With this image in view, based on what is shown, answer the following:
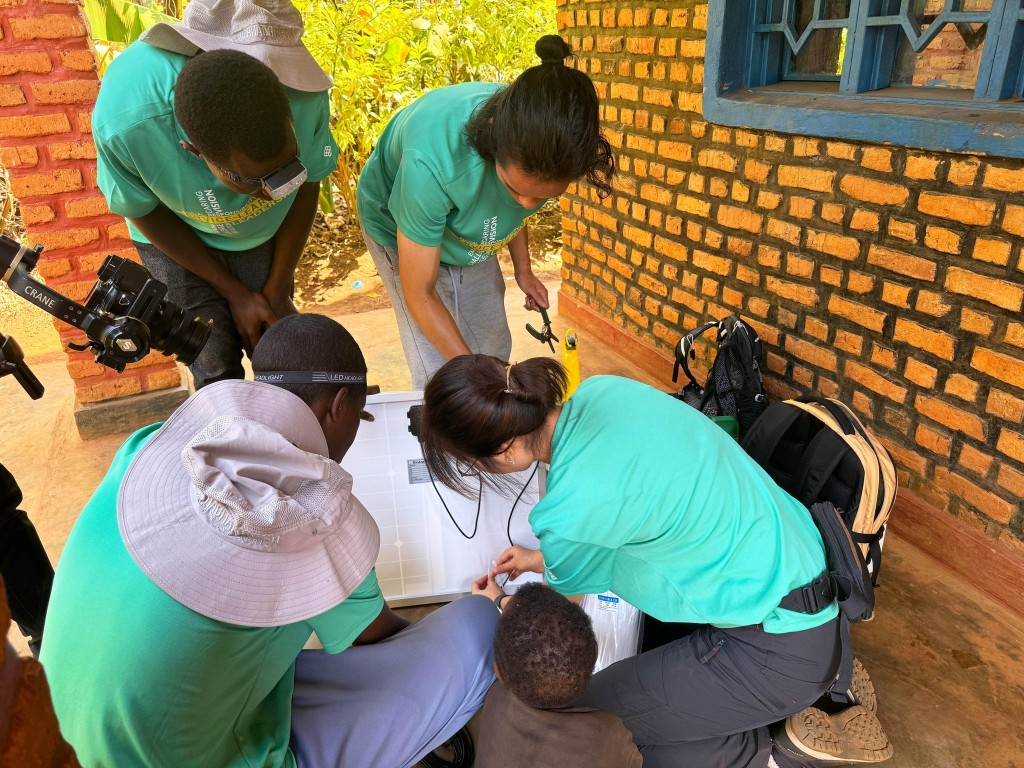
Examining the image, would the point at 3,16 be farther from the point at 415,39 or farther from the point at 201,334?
the point at 415,39

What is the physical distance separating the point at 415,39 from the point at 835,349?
174 inches

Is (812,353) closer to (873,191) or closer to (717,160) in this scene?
(873,191)

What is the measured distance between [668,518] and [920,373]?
1.32 meters

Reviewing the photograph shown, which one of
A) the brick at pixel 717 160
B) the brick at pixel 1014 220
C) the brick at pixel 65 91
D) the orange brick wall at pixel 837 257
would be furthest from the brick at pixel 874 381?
the brick at pixel 65 91

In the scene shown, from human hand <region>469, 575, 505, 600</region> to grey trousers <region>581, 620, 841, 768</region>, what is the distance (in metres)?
0.35

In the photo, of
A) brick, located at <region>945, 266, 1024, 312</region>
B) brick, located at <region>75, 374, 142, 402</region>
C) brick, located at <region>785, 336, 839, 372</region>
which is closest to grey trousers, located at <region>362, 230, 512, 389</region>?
brick, located at <region>785, 336, 839, 372</region>

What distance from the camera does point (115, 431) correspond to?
11.1ft

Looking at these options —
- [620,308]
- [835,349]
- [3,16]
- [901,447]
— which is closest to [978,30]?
[835,349]

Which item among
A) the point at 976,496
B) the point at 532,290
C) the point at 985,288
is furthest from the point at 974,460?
the point at 532,290

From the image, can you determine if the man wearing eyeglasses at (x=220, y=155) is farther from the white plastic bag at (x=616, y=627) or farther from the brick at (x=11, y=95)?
the white plastic bag at (x=616, y=627)

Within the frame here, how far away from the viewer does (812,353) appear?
2.68m

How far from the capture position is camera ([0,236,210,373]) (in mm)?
1628

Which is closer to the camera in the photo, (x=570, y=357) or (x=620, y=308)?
(x=570, y=357)

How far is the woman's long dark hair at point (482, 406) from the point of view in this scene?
55.2 inches
